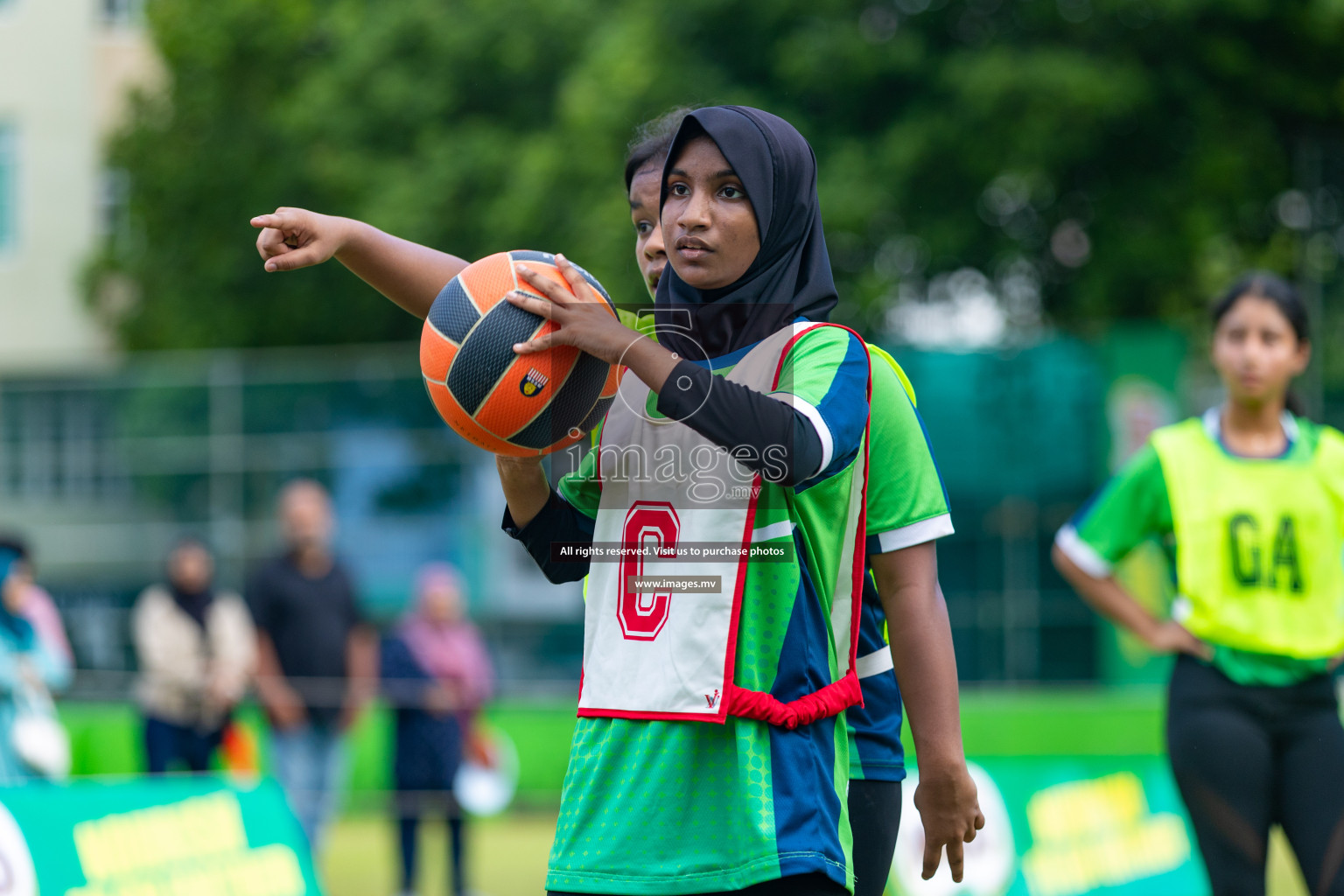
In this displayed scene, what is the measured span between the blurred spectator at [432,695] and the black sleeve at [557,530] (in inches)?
267

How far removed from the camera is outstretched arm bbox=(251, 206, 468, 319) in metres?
3.00

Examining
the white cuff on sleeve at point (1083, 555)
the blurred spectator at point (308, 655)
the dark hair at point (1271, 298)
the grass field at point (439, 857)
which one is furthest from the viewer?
the grass field at point (439, 857)

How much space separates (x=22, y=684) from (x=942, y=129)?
39.8 ft

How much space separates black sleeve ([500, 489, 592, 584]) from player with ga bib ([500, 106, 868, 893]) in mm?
83

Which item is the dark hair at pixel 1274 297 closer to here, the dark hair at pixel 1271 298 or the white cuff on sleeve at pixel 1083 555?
the dark hair at pixel 1271 298

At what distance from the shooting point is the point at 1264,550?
4.87 meters

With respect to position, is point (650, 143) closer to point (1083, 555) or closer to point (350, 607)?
point (1083, 555)

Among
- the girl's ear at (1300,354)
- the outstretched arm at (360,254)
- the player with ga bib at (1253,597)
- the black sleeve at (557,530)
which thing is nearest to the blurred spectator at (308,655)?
the player with ga bib at (1253,597)

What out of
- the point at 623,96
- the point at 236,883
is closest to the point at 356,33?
the point at 623,96

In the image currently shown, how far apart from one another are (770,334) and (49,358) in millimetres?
25795

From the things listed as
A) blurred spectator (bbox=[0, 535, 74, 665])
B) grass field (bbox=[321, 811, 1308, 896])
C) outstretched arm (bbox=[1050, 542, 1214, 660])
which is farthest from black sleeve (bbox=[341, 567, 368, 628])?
outstretched arm (bbox=[1050, 542, 1214, 660])

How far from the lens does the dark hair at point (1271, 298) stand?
4.98m

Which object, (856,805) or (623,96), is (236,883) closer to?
(856,805)

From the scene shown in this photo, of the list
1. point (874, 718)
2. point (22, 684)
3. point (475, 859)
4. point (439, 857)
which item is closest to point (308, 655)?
point (22, 684)
